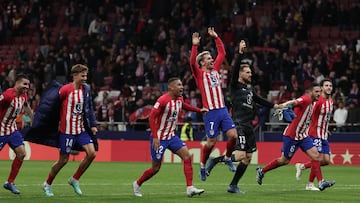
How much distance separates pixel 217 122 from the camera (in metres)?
19.2

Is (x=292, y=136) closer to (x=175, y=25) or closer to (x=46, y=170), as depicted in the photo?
(x=46, y=170)

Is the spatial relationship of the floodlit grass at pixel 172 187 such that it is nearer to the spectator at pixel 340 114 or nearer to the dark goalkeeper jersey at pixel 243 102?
the dark goalkeeper jersey at pixel 243 102

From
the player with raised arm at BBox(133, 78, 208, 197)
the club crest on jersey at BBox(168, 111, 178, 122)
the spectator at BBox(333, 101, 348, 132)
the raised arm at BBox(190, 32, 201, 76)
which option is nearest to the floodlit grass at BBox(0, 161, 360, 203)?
the player with raised arm at BBox(133, 78, 208, 197)

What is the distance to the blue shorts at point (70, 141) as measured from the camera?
58.4ft

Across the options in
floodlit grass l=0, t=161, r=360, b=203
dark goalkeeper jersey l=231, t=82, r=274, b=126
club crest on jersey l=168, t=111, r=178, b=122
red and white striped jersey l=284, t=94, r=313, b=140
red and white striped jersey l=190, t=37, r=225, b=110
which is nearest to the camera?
floodlit grass l=0, t=161, r=360, b=203

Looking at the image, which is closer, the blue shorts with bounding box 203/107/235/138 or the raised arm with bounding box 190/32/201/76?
the raised arm with bounding box 190/32/201/76

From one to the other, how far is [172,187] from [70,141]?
347cm

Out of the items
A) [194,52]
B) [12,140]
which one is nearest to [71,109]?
[12,140]

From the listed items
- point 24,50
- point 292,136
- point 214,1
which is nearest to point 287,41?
point 214,1

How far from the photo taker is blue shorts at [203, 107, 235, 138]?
19.2m

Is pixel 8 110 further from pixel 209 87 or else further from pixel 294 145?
pixel 294 145

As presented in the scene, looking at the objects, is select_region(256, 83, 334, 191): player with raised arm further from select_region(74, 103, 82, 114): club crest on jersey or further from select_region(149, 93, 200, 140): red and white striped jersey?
select_region(74, 103, 82, 114): club crest on jersey

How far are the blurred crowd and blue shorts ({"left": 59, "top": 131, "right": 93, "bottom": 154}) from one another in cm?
1612

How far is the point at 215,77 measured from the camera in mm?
19562
